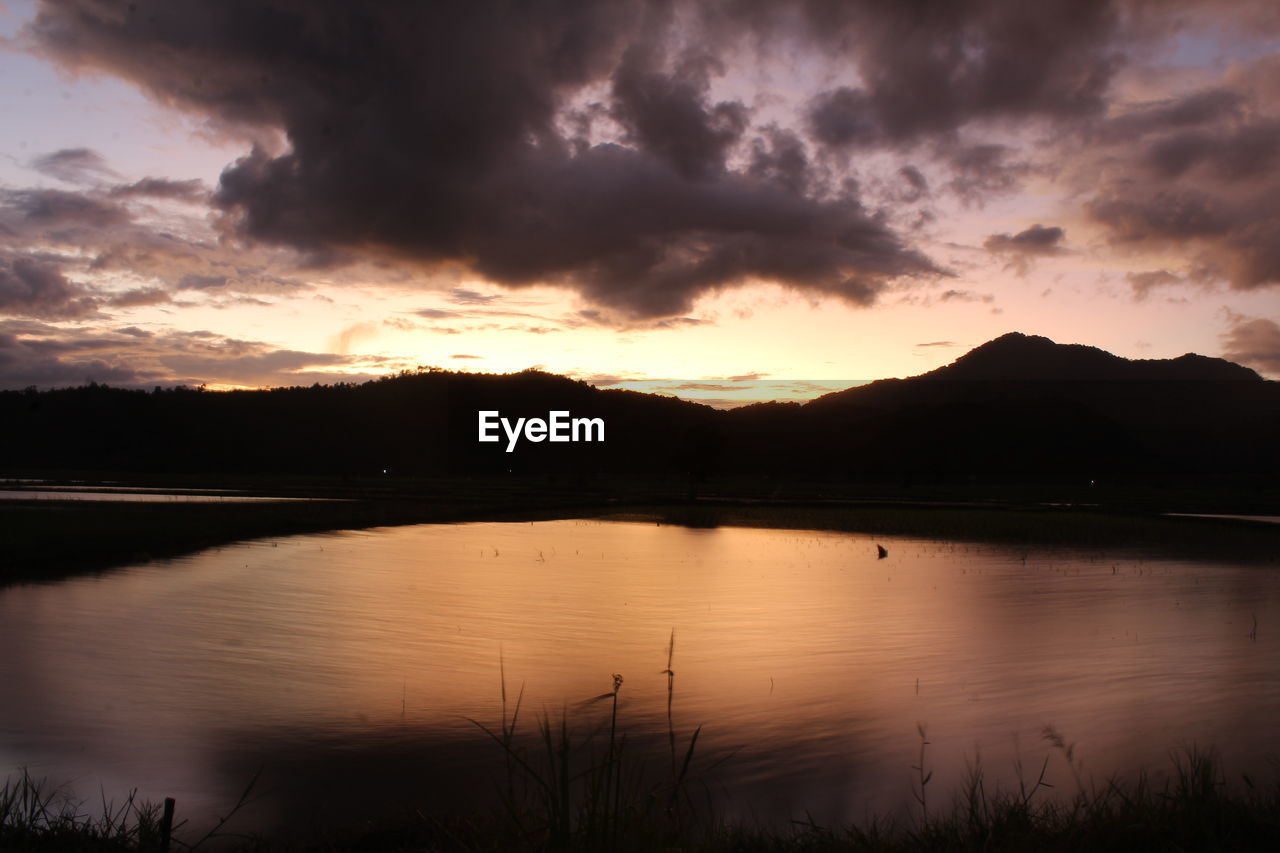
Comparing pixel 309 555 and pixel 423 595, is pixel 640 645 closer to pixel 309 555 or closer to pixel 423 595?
pixel 423 595

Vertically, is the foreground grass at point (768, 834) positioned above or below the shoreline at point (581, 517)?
above

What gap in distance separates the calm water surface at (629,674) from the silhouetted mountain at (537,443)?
342ft

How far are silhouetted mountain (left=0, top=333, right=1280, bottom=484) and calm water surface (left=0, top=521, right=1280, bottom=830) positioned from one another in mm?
104116

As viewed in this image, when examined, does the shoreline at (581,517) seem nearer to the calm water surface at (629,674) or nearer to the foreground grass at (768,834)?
the calm water surface at (629,674)

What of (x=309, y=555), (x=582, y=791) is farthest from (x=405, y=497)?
(x=582, y=791)

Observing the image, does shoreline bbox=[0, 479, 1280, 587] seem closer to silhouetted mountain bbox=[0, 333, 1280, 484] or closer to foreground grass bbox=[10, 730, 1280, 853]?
foreground grass bbox=[10, 730, 1280, 853]

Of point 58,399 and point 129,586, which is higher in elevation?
point 58,399

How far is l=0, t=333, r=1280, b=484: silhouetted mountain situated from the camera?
13562 cm

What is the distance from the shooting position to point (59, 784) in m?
7.74

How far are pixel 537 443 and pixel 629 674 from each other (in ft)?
485

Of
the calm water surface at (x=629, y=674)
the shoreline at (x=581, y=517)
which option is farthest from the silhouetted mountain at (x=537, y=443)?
the calm water surface at (x=629, y=674)

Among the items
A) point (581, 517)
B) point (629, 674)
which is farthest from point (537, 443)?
point (629, 674)

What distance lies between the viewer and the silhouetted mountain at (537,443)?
445ft

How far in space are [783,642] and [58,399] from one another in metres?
178
